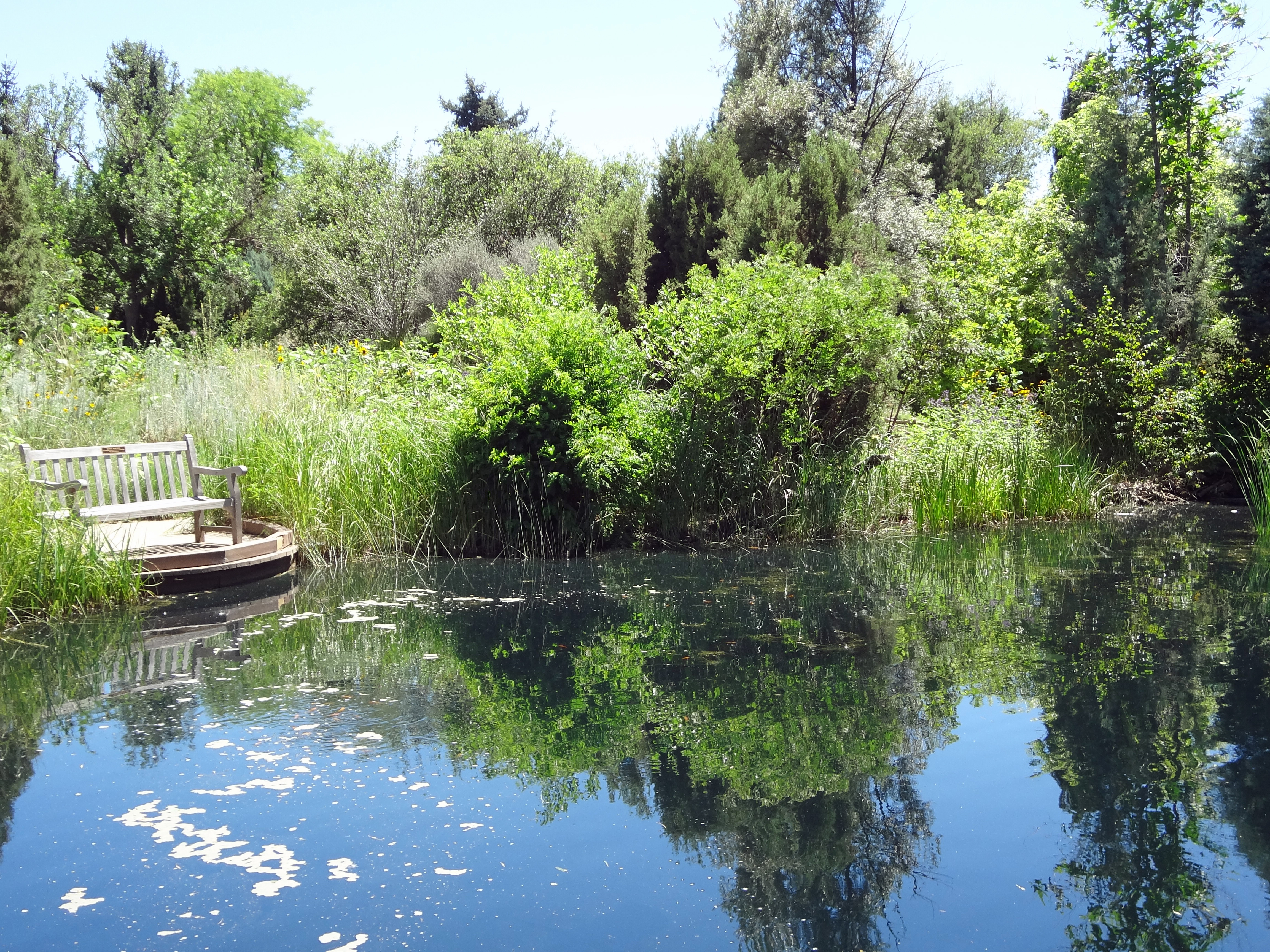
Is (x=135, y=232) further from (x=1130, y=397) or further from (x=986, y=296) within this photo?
(x=1130, y=397)

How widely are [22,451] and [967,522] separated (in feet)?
30.8

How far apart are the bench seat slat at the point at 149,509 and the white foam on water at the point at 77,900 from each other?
4.85 meters

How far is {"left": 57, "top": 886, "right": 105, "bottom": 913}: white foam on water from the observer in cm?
324

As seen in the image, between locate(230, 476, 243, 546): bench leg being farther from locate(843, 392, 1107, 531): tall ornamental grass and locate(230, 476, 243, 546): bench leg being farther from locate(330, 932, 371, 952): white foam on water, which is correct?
locate(330, 932, 371, 952): white foam on water

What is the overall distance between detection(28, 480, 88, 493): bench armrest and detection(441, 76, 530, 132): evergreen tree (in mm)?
26581

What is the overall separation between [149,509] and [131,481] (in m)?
1.02

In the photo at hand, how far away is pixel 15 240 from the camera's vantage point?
17.6 meters

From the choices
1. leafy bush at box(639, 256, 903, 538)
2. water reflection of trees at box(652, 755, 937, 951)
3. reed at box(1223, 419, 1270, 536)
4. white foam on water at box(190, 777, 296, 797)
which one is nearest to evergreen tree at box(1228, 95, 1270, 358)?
reed at box(1223, 419, 1270, 536)

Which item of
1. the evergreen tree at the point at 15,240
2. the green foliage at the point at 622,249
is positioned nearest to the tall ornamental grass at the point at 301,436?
the green foliage at the point at 622,249

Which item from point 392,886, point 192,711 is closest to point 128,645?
Answer: point 192,711

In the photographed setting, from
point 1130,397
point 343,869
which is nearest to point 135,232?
point 1130,397

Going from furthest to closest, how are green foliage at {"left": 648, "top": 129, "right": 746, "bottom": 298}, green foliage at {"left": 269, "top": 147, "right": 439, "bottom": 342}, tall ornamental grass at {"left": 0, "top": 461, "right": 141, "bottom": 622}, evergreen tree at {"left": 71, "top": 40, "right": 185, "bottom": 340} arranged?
evergreen tree at {"left": 71, "top": 40, "right": 185, "bottom": 340} → green foliage at {"left": 269, "top": 147, "right": 439, "bottom": 342} → green foliage at {"left": 648, "top": 129, "right": 746, "bottom": 298} → tall ornamental grass at {"left": 0, "top": 461, "right": 141, "bottom": 622}

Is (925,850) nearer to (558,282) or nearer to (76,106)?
(558,282)

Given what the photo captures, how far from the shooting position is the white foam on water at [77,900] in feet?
10.6
